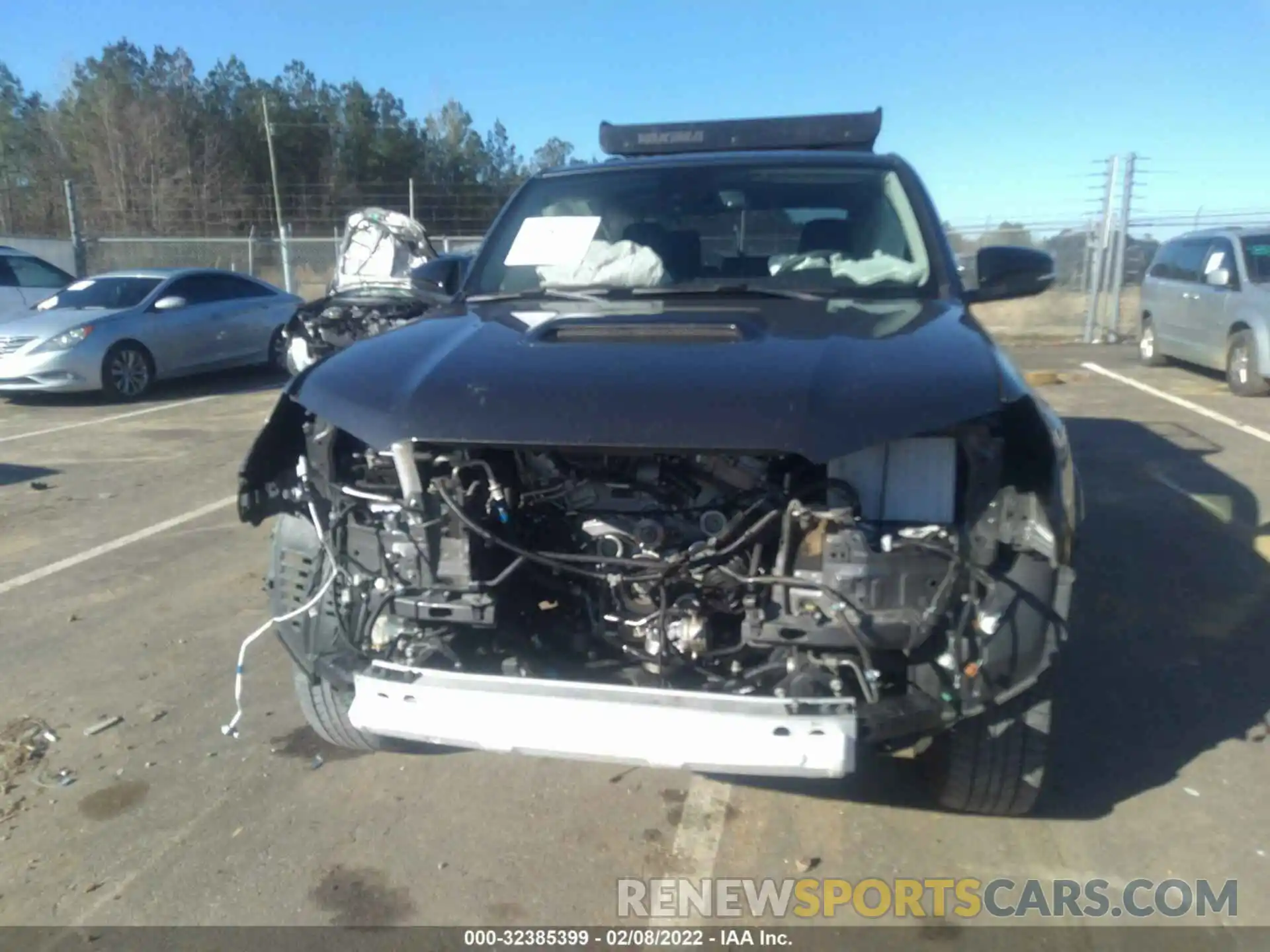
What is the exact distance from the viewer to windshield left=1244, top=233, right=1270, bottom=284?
35.5ft

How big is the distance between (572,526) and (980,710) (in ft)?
3.92

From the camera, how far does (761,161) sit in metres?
4.38

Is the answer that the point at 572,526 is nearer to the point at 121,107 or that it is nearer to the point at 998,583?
the point at 998,583

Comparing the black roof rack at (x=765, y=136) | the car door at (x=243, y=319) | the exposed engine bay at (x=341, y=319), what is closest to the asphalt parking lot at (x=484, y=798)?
the black roof rack at (x=765, y=136)

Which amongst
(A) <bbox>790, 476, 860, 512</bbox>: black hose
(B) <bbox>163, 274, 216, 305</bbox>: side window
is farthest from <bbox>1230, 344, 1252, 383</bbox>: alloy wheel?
(B) <bbox>163, 274, 216, 305</bbox>: side window

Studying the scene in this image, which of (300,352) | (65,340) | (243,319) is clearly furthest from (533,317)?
(243,319)

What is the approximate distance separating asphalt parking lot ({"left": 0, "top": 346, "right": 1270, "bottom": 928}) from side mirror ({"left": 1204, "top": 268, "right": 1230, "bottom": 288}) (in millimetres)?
6617

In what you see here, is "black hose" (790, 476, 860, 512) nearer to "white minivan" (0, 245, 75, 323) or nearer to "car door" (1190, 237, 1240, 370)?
"car door" (1190, 237, 1240, 370)

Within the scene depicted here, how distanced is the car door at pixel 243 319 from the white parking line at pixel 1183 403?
1026 cm

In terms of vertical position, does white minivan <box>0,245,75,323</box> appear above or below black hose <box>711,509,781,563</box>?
above

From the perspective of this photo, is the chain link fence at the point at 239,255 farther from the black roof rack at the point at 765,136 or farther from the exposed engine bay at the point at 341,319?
the black roof rack at the point at 765,136

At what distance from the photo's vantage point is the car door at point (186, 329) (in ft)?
39.5

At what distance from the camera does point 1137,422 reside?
31.0 ft

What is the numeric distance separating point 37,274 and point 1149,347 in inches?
575
